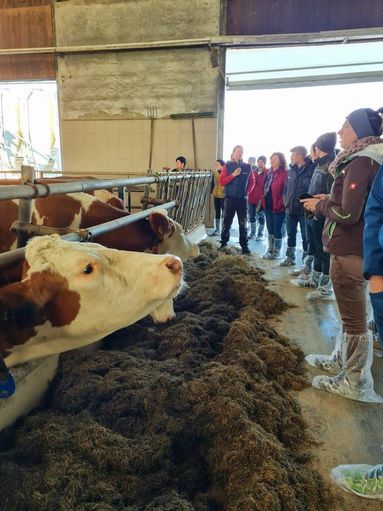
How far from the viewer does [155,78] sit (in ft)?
28.6

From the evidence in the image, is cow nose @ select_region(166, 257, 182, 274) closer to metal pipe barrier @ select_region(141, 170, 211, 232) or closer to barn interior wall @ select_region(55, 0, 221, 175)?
metal pipe barrier @ select_region(141, 170, 211, 232)

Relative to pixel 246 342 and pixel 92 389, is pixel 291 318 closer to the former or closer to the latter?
pixel 246 342

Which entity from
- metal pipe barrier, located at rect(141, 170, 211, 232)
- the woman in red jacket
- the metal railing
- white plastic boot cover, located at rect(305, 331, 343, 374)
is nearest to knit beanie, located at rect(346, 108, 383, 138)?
white plastic boot cover, located at rect(305, 331, 343, 374)

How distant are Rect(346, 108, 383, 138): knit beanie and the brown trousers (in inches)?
28.6

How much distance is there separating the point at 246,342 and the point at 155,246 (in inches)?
44.4

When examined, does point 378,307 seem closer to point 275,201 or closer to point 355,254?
point 355,254

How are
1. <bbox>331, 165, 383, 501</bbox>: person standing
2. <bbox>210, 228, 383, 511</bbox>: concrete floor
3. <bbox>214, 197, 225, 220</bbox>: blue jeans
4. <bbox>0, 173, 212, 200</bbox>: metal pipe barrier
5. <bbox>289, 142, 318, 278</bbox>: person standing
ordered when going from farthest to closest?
<bbox>214, 197, 225, 220</bbox>: blue jeans → <bbox>289, 142, 318, 278</bbox>: person standing → <bbox>210, 228, 383, 511</bbox>: concrete floor → <bbox>0, 173, 212, 200</bbox>: metal pipe barrier → <bbox>331, 165, 383, 501</bbox>: person standing

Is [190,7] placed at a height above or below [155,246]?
above

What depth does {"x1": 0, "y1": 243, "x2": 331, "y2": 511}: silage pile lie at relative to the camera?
4.92ft

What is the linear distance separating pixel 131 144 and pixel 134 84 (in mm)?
1378

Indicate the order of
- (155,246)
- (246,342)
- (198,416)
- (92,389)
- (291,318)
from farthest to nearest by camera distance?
(291,318)
(155,246)
(246,342)
(92,389)
(198,416)

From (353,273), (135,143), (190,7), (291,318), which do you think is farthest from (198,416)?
(190,7)

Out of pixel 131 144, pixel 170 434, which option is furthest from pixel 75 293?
pixel 131 144

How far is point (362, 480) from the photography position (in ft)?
5.35
